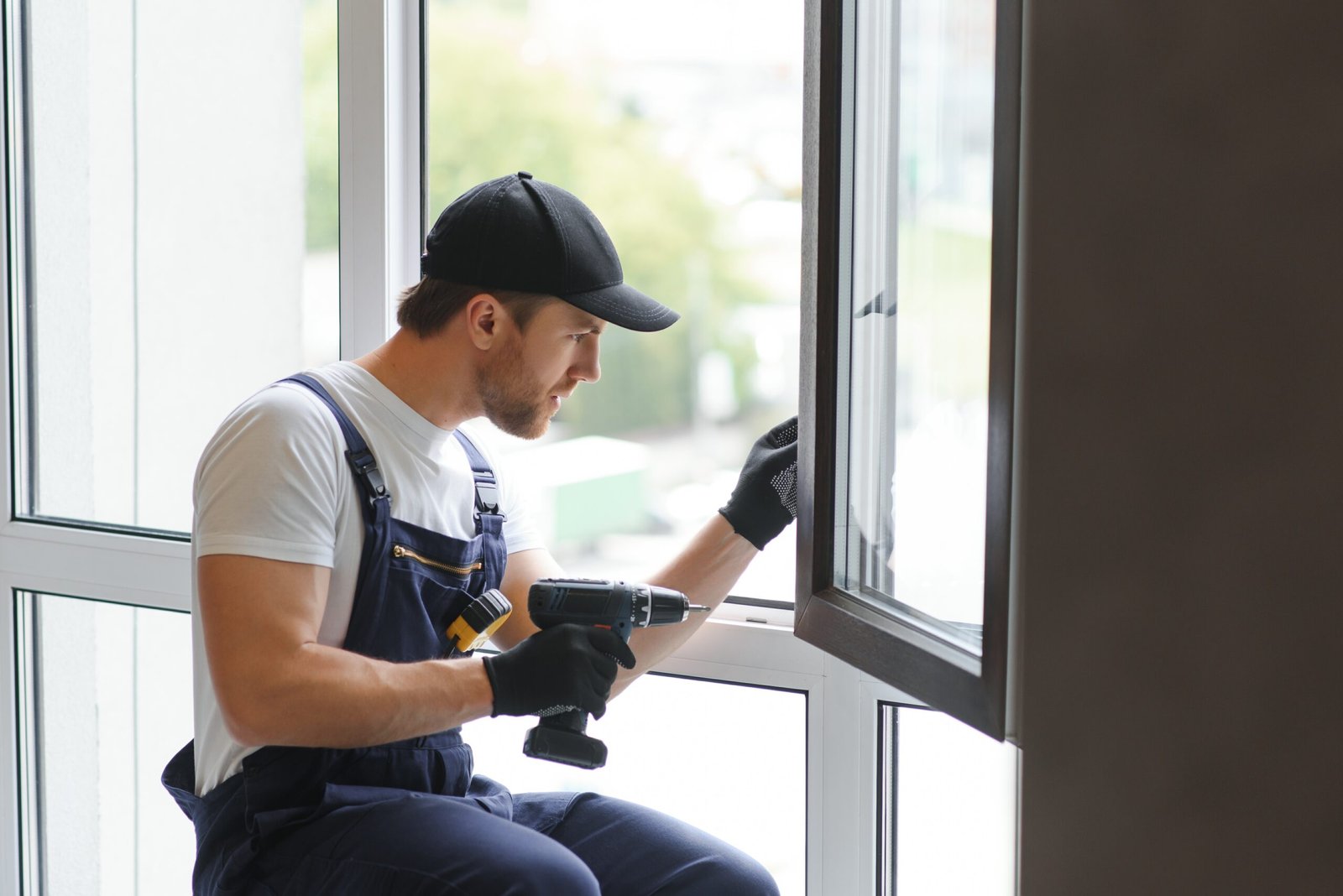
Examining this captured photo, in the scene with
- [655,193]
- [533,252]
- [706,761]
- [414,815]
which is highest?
[655,193]

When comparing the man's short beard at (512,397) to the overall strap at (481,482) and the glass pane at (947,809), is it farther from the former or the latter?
the glass pane at (947,809)

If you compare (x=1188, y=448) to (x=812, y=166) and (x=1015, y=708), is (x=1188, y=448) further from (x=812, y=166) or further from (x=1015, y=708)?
(x=812, y=166)

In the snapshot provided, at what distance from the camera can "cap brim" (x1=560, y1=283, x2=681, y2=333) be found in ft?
4.77

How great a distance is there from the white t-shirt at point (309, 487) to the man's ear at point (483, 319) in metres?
0.13

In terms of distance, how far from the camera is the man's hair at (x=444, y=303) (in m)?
1.47

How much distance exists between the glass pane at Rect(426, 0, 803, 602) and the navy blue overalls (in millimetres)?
354

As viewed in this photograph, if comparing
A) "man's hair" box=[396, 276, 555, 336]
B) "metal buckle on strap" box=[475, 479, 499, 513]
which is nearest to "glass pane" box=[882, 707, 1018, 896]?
"metal buckle on strap" box=[475, 479, 499, 513]

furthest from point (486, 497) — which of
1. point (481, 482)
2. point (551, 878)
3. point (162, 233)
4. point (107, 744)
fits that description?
point (107, 744)

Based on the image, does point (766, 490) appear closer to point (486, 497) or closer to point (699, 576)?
point (699, 576)

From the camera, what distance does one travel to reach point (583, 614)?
137 cm

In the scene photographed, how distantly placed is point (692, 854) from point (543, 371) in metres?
0.63

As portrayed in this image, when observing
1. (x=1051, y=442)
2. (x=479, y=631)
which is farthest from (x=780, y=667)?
(x=1051, y=442)

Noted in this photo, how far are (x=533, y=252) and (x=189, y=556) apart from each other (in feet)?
3.01

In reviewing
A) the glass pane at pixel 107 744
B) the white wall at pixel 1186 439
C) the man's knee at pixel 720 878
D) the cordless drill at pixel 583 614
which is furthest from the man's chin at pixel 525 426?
the glass pane at pixel 107 744
